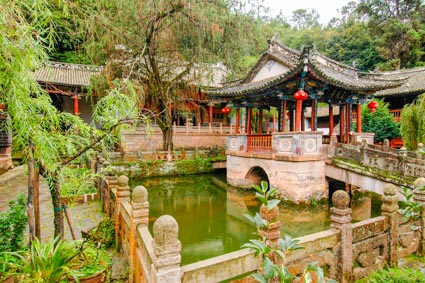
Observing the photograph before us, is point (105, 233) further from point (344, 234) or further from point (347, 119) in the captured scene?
point (347, 119)

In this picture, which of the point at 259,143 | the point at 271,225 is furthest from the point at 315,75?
the point at 271,225

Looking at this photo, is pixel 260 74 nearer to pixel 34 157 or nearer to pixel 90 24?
pixel 90 24

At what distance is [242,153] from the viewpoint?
10305 mm

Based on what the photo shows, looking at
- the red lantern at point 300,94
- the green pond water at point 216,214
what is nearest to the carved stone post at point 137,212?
the green pond water at point 216,214

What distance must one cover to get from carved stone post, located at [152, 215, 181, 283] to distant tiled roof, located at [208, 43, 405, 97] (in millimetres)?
6619

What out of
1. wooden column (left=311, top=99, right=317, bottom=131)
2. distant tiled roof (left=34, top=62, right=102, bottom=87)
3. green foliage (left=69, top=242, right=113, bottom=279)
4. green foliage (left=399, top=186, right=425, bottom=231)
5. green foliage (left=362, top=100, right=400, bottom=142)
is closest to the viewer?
green foliage (left=69, top=242, right=113, bottom=279)

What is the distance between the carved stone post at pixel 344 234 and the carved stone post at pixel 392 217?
36.0 inches

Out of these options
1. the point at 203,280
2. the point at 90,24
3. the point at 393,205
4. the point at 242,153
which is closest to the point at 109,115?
the point at 90,24

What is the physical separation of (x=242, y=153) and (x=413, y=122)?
7523 mm

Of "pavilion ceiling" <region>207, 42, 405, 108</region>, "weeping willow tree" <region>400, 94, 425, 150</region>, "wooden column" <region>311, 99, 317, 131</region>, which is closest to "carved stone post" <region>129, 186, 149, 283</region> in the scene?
"pavilion ceiling" <region>207, 42, 405, 108</region>

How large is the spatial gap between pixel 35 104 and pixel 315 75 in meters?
7.35

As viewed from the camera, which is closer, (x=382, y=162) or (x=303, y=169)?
(x=382, y=162)

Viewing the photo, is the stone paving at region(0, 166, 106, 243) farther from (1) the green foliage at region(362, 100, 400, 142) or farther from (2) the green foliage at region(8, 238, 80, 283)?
(1) the green foliage at region(362, 100, 400, 142)

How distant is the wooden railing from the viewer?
942 centimetres
